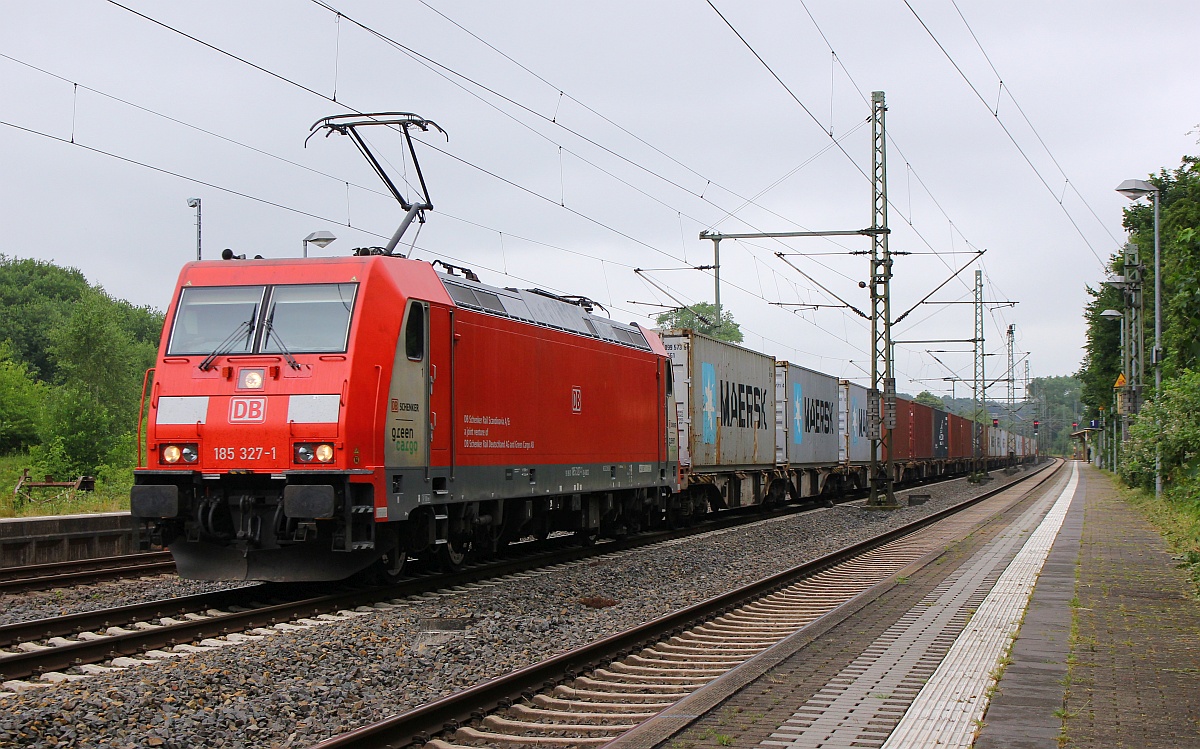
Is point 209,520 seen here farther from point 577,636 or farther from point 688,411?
point 688,411

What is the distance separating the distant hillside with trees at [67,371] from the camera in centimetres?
4747

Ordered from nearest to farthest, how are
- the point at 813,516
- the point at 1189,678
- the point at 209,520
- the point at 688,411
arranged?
the point at 1189,678 < the point at 209,520 < the point at 688,411 < the point at 813,516

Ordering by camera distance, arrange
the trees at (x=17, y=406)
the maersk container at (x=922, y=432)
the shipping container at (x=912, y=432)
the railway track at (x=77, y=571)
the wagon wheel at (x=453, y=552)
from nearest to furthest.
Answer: the railway track at (x=77, y=571), the wagon wheel at (x=453, y=552), the shipping container at (x=912, y=432), the maersk container at (x=922, y=432), the trees at (x=17, y=406)

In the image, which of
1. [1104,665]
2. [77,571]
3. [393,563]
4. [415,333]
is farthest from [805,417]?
[1104,665]

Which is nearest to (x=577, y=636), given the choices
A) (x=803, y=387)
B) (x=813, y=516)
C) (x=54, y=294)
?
(x=813, y=516)

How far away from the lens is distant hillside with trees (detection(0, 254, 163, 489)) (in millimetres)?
47469

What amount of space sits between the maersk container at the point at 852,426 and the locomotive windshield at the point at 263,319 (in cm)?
2537

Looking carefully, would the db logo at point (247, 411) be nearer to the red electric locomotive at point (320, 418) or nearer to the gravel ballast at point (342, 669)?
the red electric locomotive at point (320, 418)

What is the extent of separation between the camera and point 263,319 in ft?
37.1

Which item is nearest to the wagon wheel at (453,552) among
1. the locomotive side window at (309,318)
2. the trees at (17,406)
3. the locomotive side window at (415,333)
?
the locomotive side window at (415,333)

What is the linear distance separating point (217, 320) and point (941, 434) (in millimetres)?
44669

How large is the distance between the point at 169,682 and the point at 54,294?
84406mm

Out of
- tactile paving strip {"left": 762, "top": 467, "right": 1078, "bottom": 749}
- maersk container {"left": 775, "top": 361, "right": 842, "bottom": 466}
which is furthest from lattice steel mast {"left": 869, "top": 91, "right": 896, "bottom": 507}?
tactile paving strip {"left": 762, "top": 467, "right": 1078, "bottom": 749}

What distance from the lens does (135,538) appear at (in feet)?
36.0
